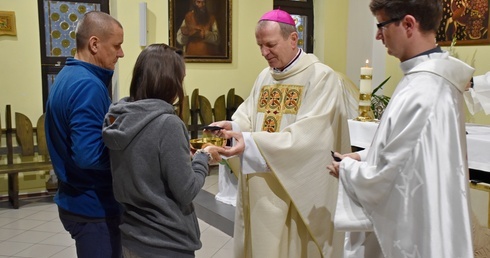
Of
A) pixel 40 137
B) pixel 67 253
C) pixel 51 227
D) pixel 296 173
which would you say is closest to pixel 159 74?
pixel 296 173

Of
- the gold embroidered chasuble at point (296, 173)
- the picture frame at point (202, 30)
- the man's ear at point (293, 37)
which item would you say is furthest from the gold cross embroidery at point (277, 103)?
the picture frame at point (202, 30)

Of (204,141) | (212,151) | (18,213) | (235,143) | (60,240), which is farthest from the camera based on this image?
(18,213)

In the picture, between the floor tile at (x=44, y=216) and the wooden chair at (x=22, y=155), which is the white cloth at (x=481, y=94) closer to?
the floor tile at (x=44, y=216)

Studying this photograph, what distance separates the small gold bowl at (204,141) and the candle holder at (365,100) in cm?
206

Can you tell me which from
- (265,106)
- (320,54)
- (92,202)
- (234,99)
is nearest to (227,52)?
(234,99)

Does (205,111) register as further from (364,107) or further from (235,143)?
(235,143)

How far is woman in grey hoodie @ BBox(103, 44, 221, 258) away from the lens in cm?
171

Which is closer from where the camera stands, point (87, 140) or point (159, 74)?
point (159, 74)

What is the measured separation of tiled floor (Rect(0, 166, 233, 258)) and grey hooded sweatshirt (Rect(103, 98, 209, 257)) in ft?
7.43

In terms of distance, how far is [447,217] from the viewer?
1617 mm

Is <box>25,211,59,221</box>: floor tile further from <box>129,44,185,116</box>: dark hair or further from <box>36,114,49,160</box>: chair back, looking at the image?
<box>129,44,185,116</box>: dark hair

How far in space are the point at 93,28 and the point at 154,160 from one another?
67 centimetres

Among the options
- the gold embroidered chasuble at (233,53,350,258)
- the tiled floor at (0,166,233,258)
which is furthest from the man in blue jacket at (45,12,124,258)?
the tiled floor at (0,166,233,258)

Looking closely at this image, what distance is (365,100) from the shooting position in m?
4.19
